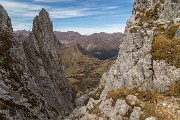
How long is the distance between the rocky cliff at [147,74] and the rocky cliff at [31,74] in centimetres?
1673

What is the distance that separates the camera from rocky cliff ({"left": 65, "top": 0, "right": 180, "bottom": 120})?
39.8 m

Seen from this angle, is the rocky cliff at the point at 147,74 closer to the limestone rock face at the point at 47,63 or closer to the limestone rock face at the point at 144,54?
the limestone rock face at the point at 144,54

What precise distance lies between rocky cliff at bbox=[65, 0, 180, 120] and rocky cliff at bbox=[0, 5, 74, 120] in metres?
16.7

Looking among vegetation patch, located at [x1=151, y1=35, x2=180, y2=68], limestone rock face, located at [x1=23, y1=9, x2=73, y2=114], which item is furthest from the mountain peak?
vegetation patch, located at [x1=151, y1=35, x2=180, y2=68]

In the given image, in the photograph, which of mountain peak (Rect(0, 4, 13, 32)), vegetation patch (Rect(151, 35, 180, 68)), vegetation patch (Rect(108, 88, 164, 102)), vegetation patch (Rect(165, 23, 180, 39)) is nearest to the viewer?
vegetation patch (Rect(108, 88, 164, 102))

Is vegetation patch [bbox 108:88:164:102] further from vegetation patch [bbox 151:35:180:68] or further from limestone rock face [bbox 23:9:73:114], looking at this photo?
limestone rock face [bbox 23:9:73:114]

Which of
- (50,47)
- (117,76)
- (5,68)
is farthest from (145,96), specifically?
(50,47)

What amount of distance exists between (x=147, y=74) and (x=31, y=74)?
6338 centimetres

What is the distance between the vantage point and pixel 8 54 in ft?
260

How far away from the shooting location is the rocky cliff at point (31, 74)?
202 feet

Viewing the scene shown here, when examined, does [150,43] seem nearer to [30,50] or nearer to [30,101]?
[30,101]

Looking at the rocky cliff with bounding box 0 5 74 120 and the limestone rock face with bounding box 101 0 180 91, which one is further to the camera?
the rocky cliff with bounding box 0 5 74 120

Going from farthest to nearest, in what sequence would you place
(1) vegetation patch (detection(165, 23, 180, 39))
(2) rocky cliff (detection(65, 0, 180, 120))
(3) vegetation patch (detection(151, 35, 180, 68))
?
(1) vegetation patch (detection(165, 23, 180, 39)) < (3) vegetation patch (detection(151, 35, 180, 68)) < (2) rocky cliff (detection(65, 0, 180, 120))

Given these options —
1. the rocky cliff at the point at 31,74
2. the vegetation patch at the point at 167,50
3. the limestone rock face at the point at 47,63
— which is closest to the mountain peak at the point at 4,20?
the rocky cliff at the point at 31,74
